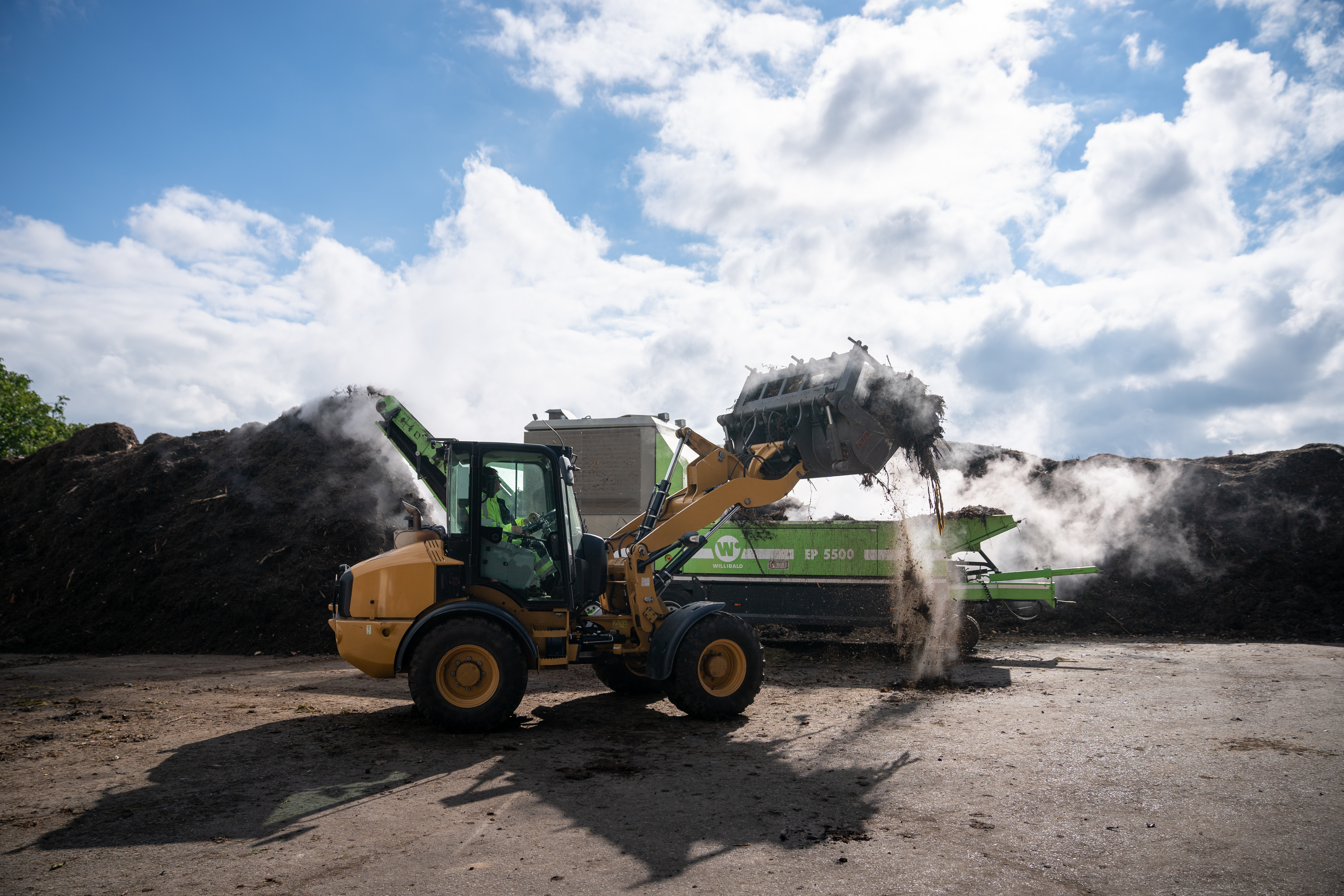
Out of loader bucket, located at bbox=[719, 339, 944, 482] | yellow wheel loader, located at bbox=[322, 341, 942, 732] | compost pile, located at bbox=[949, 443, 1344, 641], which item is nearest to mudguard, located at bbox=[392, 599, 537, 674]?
yellow wheel loader, located at bbox=[322, 341, 942, 732]

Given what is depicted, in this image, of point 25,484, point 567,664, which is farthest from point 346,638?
point 25,484

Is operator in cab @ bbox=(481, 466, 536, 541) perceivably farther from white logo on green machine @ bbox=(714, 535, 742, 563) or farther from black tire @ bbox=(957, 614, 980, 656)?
black tire @ bbox=(957, 614, 980, 656)

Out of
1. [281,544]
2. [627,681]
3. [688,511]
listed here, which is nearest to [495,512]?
[688,511]

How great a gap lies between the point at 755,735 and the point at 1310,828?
3618mm

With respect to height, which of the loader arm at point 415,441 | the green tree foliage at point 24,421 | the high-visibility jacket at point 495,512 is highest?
the green tree foliage at point 24,421

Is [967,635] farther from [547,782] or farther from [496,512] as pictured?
[547,782]

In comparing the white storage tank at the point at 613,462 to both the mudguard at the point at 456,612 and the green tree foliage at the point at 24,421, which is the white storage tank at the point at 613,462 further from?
the green tree foliage at the point at 24,421

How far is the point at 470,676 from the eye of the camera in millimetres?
6426

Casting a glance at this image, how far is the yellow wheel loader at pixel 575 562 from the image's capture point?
644 centimetres

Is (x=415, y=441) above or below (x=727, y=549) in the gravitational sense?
above

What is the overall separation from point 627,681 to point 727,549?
4290mm

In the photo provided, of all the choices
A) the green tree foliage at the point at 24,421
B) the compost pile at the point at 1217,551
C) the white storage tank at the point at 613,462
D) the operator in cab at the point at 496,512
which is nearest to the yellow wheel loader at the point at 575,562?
the operator in cab at the point at 496,512

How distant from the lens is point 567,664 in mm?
6965

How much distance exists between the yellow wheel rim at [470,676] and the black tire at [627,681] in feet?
6.14
